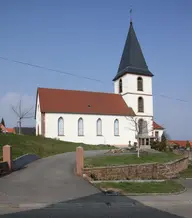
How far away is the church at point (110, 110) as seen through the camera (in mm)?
40281

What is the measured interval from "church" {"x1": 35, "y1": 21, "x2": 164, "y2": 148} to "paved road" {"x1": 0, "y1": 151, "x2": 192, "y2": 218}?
26885 mm

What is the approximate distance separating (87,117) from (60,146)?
10.8 meters

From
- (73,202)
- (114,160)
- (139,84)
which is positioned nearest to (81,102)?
(139,84)

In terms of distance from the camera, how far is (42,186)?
12289mm

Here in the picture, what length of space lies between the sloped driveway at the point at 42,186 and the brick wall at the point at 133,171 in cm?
156

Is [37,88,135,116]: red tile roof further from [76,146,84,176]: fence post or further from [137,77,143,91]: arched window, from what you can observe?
[76,146,84,176]: fence post

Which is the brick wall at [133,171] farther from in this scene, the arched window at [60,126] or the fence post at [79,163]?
the arched window at [60,126]

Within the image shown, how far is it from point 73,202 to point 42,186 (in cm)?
316

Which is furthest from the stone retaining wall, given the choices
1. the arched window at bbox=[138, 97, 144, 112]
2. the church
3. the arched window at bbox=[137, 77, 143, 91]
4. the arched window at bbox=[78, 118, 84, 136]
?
the arched window at bbox=[137, 77, 143, 91]

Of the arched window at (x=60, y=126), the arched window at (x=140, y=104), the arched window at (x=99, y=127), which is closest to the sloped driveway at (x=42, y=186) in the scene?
the arched window at (x=60, y=126)

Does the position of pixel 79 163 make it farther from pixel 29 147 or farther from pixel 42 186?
pixel 29 147

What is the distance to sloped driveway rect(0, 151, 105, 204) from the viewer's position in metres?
10.0

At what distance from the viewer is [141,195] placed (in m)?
11.0

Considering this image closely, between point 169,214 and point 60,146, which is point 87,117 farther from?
point 169,214
